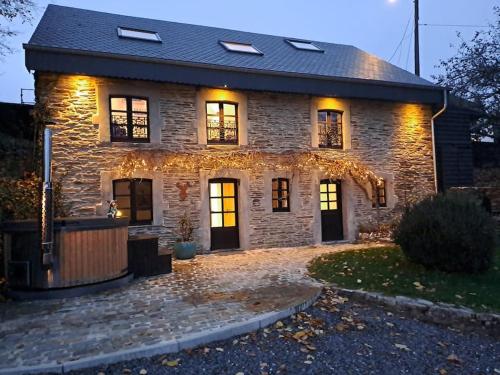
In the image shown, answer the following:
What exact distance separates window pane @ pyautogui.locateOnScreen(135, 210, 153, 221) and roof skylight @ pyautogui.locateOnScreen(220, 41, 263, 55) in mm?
5338

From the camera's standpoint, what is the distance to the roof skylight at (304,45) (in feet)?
43.6

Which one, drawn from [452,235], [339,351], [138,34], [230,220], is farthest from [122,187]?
[452,235]

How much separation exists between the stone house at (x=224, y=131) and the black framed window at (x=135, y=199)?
0.08 ft

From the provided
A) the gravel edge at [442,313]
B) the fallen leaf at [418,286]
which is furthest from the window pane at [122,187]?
the fallen leaf at [418,286]

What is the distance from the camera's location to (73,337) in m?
3.87

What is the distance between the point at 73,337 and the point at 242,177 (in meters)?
6.37

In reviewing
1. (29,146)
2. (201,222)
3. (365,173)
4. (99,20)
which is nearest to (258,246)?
(201,222)

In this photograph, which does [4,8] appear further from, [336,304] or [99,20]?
[336,304]

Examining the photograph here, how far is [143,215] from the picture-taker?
9.00 metres

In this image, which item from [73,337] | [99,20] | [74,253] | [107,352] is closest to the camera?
[107,352]

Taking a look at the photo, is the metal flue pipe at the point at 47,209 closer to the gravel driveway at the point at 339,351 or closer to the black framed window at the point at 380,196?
the gravel driveway at the point at 339,351

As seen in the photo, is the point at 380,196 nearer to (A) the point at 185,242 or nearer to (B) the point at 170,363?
(A) the point at 185,242

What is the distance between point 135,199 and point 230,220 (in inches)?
98.0

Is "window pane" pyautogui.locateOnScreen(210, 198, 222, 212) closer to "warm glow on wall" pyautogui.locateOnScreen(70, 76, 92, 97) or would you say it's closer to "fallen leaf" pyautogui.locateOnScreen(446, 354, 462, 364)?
"warm glow on wall" pyautogui.locateOnScreen(70, 76, 92, 97)
